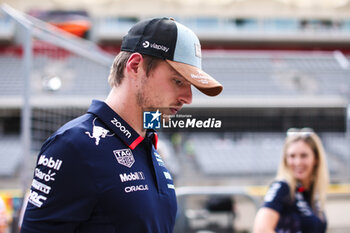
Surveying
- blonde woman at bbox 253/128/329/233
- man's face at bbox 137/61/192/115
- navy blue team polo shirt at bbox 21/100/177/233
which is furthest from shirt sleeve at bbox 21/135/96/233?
blonde woman at bbox 253/128/329/233

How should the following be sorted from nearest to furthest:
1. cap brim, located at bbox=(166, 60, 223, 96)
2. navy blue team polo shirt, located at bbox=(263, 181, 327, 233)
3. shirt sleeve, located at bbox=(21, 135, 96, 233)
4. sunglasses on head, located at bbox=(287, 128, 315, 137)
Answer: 1. shirt sleeve, located at bbox=(21, 135, 96, 233)
2. cap brim, located at bbox=(166, 60, 223, 96)
3. navy blue team polo shirt, located at bbox=(263, 181, 327, 233)
4. sunglasses on head, located at bbox=(287, 128, 315, 137)

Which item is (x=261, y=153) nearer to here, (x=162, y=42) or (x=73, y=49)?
(x=73, y=49)

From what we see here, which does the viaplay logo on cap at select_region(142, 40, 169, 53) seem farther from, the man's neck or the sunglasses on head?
the sunglasses on head

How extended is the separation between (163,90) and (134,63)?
107 millimetres

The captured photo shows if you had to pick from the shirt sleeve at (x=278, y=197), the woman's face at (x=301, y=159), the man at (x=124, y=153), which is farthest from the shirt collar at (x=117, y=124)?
the woman's face at (x=301, y=159)

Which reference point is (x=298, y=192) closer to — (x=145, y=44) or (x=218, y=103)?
(x=218, y=103)

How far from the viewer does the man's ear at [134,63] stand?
3.25ft

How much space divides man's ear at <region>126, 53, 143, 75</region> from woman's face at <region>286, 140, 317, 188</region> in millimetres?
1308

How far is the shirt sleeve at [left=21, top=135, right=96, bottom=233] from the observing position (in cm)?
85

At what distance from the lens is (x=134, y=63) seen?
3.27ft

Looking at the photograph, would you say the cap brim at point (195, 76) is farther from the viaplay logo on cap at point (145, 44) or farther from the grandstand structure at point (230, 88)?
the grandstand structure at point (230, 88)

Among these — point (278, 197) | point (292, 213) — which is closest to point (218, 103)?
point (278, 197)

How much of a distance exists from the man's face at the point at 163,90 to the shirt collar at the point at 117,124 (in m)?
0.07

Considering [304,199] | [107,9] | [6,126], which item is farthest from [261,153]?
[107,9]
